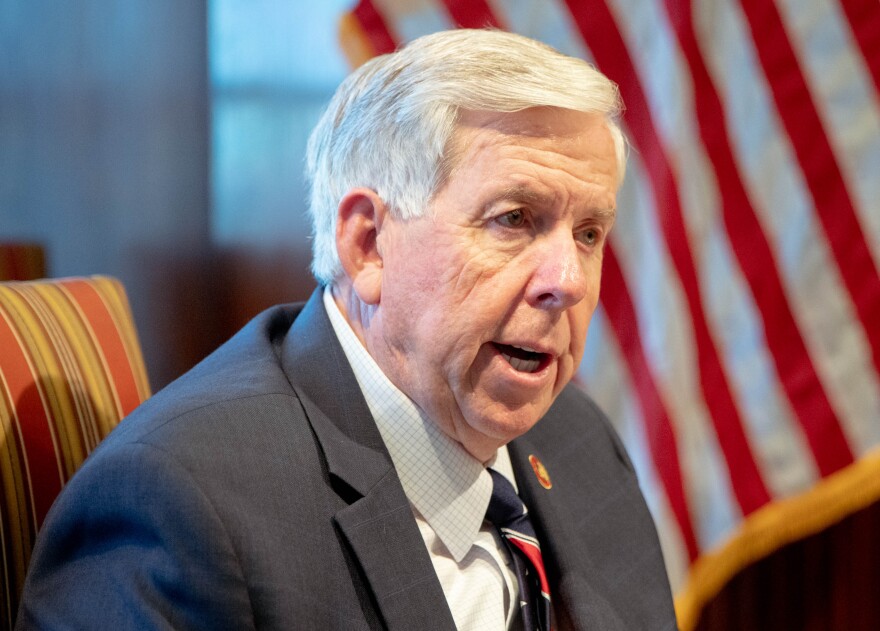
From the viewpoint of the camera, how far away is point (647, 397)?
2020mm

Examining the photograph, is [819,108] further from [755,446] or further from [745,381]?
[755,446]

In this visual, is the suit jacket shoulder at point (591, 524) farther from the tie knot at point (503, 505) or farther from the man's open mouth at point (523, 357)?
the man's open mouth at point (523, 357)

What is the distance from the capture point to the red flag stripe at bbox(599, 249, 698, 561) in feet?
6.60

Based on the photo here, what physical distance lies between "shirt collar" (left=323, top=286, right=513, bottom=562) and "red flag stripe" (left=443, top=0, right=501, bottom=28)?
3.55 ft

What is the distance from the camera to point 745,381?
79.8 inches

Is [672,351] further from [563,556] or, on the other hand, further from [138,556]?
[138,556]

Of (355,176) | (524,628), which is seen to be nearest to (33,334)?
(355,176)

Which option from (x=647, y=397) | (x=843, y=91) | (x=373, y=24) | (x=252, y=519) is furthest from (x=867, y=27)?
(x=252, y=519)

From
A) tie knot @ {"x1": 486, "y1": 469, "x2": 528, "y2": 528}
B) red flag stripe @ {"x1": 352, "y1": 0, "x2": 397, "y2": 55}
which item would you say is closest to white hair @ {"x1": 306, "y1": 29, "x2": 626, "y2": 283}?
tie knot @ {"x1": 486, "y1": 469, "x2": 528, "y2": 528}

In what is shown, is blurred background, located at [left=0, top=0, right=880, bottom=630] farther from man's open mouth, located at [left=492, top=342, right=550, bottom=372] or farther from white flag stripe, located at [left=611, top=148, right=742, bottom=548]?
man's open mouth, located at [left=492, top=342, right=550, bottom=372]

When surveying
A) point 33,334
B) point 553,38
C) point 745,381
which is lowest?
point 745,381

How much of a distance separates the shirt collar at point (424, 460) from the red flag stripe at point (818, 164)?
1.27m

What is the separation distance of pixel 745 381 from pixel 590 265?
98 cm

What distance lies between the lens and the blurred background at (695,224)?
1966 mm
